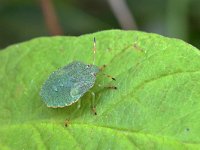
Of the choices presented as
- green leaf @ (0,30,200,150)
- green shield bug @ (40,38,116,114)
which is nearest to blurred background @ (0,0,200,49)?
green leaf @ (0,30,200,150)

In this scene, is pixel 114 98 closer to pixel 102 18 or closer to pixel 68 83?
pixel 68 83

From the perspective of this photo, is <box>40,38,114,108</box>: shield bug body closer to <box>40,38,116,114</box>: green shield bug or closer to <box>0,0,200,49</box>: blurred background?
<box>40,38,116,114</box>: green shield bug

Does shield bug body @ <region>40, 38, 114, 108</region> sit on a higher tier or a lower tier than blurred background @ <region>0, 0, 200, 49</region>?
lower

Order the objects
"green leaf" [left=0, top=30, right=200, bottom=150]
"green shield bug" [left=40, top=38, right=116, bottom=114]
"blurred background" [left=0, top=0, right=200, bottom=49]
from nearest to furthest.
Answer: "green leaf" [left=0, top=30, right=200, bottom=150] < "green shield bug" [left=40, top=38, right=116, bottom=114] < "blurred background" [left=0, top=0, right=200, bottom=49]

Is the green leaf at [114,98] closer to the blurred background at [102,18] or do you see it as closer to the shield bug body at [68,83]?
the shield bug body at [68,83]

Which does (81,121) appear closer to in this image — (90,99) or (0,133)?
(90,99)

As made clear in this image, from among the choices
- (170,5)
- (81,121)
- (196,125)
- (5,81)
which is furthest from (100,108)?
(170,5)

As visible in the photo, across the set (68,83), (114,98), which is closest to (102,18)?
(68,83)

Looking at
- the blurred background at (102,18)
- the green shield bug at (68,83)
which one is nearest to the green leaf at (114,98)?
the green shield bug at (68,83)
